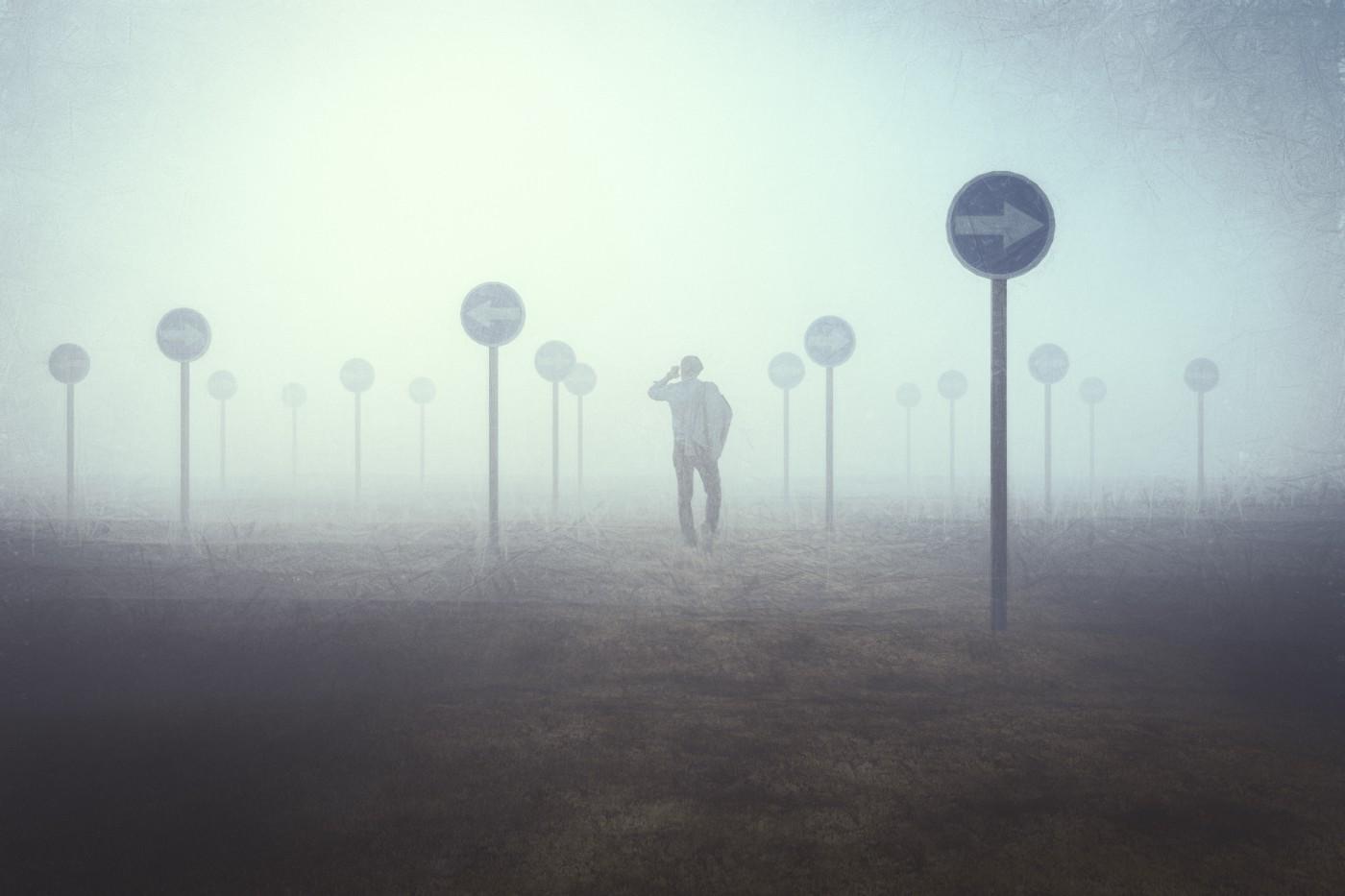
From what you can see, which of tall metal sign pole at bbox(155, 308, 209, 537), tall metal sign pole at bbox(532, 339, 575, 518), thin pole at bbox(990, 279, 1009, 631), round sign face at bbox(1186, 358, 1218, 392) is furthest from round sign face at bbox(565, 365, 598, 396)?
thin pole at bbox(990, 279, 1009, 631)

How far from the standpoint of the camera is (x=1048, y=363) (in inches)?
882

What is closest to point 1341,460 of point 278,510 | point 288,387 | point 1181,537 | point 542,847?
point 1181,537

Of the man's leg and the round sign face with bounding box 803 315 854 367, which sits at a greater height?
the round sign face with bounding box 803 315 854 367

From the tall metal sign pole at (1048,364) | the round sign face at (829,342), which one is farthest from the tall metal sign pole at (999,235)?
the tall metal sign pole at (1048,364)

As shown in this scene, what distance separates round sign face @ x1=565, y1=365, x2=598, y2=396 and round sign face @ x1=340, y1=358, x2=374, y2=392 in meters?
5.48

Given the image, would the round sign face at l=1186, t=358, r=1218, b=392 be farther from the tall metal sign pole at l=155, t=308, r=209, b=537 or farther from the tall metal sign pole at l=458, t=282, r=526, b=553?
the tall metal sign pole at l=155, t=308, r=209, b=537

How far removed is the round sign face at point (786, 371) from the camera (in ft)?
63.8

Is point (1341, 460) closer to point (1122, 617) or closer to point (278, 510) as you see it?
point (1122, 617)

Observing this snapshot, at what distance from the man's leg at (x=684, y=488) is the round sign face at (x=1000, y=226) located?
5.49 metres

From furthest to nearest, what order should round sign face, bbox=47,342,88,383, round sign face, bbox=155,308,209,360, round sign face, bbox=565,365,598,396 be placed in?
round sign face, bbox=565,365,598,396
round sign face, bbox=47,342,88,383
round sign face, bbox=155,308,209,360

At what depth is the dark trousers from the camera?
42.1 ft

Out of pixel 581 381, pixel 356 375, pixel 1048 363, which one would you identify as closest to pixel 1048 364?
pixel 1048 363

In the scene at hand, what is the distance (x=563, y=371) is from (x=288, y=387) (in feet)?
54.0

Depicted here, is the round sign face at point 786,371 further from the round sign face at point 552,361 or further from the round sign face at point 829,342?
the round sign face at point 552,361
